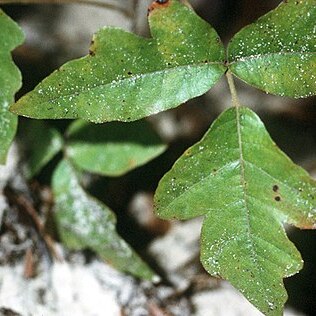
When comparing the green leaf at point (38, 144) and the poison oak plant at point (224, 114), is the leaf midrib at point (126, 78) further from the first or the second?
the green leaf at point (38, 144)

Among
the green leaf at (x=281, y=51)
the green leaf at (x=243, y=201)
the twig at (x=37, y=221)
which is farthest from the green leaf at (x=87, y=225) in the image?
the green leaf at (x=281, y=51)

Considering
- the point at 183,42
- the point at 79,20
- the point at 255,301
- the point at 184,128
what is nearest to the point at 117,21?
the point at 79,20

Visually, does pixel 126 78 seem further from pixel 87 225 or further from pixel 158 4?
pixel 87 225

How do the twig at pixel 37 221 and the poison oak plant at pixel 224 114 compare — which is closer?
the poison oak plant at pixel 224 114

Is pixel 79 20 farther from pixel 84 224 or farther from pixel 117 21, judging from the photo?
pixel 84 224

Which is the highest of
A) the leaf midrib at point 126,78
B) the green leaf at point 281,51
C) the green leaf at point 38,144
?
the green leaf at point 281,51

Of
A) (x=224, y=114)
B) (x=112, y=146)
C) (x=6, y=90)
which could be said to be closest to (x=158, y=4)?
(x=224, y=114)

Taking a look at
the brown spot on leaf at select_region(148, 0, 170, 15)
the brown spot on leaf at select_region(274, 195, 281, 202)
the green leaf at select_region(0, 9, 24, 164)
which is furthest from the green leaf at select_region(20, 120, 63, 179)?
the brown spot on leaf at select_region(274, 195, 281, 202)
